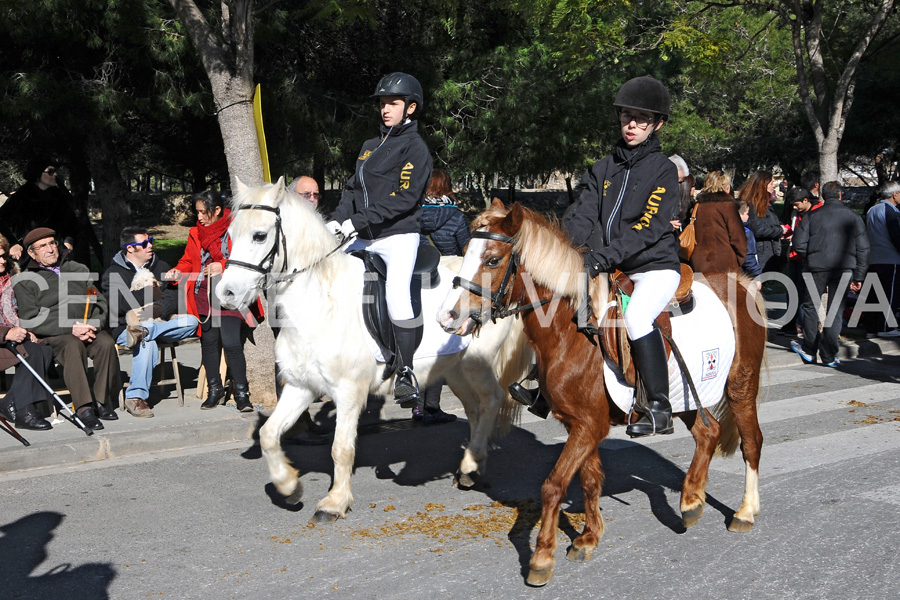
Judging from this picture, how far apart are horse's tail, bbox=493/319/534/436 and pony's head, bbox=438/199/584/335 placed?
2000 millimetres

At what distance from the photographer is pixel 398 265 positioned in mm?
6266

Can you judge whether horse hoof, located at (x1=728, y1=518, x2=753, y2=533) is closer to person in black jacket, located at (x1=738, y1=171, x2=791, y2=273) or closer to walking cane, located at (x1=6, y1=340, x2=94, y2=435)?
walking cane, located at (x1=6, y1=340, x2=94, y2=435)

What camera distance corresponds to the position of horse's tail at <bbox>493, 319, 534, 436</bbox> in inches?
272

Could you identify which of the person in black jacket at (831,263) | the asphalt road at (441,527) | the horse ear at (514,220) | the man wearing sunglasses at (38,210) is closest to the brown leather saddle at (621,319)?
the horse ear at (514,220)

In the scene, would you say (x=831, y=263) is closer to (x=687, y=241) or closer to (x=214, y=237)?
(x=687, y=241)

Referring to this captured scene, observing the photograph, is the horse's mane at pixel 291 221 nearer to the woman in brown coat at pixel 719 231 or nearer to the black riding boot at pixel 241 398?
the black riding boot at pixel 241 398

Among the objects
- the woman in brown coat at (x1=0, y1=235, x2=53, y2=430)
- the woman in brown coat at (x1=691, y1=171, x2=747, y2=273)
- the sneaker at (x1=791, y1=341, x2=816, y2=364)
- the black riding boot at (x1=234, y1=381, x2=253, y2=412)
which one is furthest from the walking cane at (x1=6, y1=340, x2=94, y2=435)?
the sneaker at (x1=791, y1=341, x2=816, y2=364)

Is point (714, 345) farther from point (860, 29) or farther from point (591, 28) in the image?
point (860, 29)

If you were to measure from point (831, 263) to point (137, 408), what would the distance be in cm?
881

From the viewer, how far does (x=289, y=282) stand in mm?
5785

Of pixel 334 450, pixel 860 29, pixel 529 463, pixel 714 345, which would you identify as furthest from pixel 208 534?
pixel 860 29

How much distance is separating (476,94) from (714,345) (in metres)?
13.6

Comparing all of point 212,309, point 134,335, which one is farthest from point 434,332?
point 134,335

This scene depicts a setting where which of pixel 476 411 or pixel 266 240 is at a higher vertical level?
pixel 266 240
